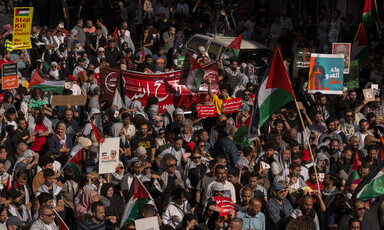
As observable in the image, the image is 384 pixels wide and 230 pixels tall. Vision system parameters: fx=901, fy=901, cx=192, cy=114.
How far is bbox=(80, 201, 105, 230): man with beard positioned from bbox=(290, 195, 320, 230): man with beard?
8.63 ft

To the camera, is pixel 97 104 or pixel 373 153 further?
pixel 97 104

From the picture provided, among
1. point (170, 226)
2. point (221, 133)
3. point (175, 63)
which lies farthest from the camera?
point (175, 63)

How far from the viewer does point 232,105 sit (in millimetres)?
17578

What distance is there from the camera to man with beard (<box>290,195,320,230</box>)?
12.4 meters

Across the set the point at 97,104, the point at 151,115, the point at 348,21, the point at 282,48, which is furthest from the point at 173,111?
the point at 348,21

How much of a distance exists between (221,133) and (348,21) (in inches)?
406

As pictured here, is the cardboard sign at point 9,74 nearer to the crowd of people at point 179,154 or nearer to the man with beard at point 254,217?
the crowd of people at point 179,154

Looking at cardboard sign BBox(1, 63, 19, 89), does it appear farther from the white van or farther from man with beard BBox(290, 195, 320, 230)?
man with beard BBox(290, 195, 320, 230)

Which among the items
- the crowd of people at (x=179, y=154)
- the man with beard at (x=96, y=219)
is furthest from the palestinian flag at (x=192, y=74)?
the man with beard at (x=96, y=219)

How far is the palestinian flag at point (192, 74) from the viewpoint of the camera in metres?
18.7

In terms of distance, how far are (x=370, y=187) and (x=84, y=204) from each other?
4083 millimetres

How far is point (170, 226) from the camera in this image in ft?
40.8

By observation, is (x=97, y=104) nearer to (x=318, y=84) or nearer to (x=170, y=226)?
(x=318, y=84)

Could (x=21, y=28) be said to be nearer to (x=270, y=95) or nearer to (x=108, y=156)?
(x=108, y=156)
